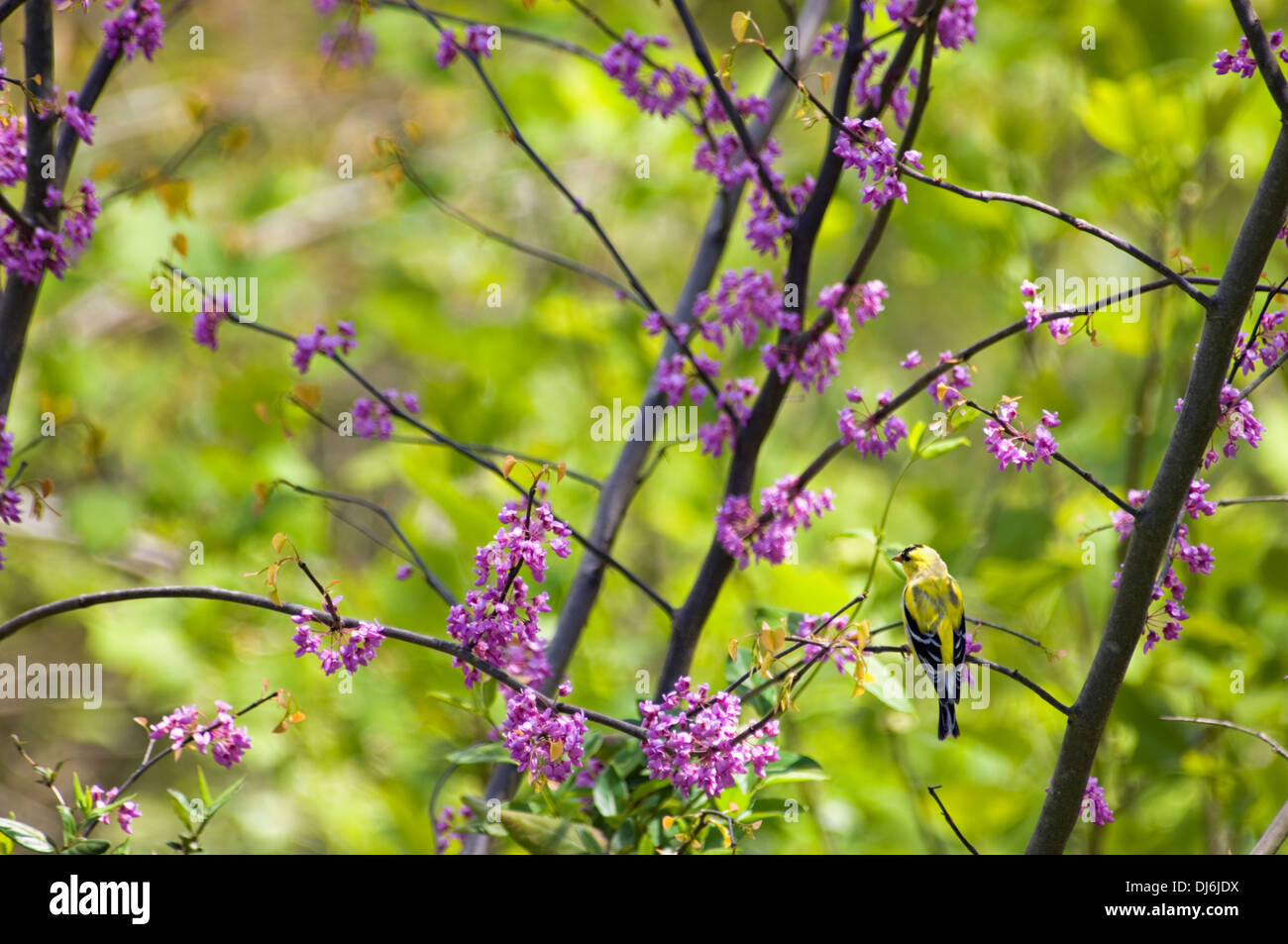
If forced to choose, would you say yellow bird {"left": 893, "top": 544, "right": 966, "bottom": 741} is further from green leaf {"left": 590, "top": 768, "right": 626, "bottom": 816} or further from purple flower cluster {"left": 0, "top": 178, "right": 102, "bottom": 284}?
purple flower cluster {"left": 0, "top": 178, "right": 102, "bottom": 284}

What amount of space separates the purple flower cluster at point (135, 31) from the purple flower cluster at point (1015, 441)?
1.24m

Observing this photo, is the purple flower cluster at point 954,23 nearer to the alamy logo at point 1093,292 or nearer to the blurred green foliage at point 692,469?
the alamy logo at point 1093,292

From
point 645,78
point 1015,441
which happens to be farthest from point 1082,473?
point 645,78

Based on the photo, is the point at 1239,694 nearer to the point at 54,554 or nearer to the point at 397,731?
the point at 397,731

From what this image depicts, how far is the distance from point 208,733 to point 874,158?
1033 millimetres

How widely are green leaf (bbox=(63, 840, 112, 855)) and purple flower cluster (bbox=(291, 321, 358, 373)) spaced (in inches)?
28.0

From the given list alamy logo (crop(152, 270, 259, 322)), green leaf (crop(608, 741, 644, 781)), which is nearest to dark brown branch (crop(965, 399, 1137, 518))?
green leaf (crop(608, 741, 644, 781))

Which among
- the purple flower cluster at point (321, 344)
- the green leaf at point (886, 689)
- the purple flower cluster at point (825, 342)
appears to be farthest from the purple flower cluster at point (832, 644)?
the purple flower cluster at point (321, 344)

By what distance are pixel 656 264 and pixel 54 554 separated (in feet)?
9.31

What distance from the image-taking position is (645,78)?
6.29 ft
